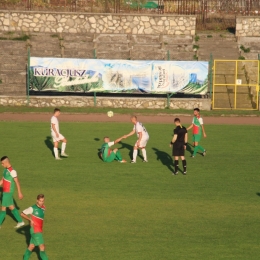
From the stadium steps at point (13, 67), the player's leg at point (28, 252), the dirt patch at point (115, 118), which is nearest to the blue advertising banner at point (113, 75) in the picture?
the stadium steps at point (13, 67)

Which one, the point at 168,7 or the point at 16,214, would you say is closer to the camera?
the point at 16,214

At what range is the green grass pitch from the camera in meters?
16.5

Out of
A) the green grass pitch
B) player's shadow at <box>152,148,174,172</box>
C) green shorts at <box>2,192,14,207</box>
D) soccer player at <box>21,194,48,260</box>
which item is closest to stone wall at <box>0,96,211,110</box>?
the green grass pitch

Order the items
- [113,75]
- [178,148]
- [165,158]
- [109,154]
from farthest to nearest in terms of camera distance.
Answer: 1. [113,75]
2. [165,158]
3. [109,154]
4. [178,148]

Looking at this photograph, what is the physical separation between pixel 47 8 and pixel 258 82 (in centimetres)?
1584

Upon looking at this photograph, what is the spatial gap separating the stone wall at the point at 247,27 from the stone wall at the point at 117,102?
940cm

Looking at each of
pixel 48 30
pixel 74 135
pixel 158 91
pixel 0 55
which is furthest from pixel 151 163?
pixel 48 30

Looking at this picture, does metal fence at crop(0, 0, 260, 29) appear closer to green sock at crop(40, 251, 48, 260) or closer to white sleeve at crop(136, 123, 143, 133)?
white sleeve at crop(136, 123, 143, 133)

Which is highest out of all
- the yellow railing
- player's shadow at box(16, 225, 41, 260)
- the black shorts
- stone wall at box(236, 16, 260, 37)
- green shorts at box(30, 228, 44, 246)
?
stone wall at box(236, 16, 260, 37)

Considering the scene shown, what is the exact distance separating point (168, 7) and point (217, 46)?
5060 mm

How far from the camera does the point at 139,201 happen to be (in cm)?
2048

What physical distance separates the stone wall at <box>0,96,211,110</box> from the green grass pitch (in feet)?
25.2

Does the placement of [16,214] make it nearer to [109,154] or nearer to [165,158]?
[109,154]

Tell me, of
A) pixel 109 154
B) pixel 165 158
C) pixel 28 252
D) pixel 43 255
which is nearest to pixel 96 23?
pixel 165 158
